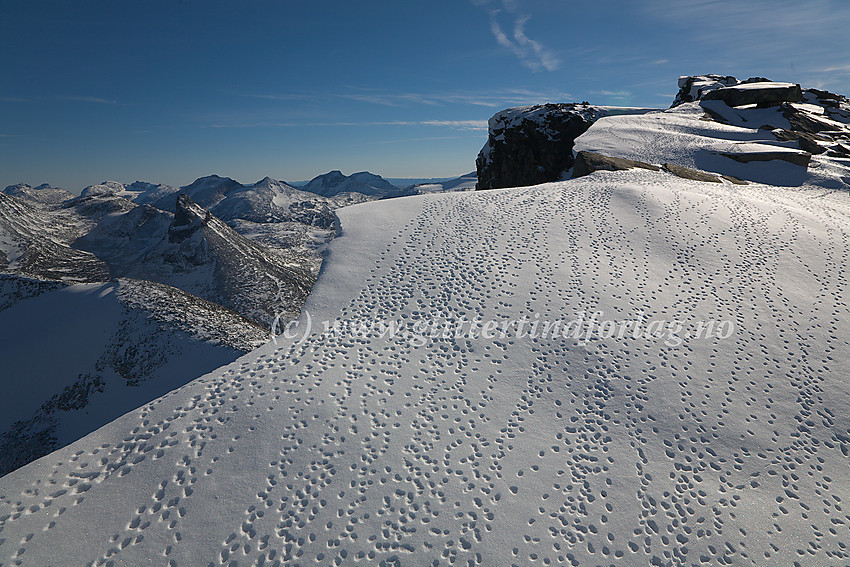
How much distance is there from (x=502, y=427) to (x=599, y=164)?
108ft

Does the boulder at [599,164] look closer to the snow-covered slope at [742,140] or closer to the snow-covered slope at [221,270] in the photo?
the snow-covered slope at [742,140]

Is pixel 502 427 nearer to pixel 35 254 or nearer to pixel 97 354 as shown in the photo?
pixel 97 354

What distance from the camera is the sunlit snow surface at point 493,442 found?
9.59 m

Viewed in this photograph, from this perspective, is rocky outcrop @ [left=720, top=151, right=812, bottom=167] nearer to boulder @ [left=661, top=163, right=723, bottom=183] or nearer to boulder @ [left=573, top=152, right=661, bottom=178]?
boulder @ [left=661, top=163, right=723, bottom=183]

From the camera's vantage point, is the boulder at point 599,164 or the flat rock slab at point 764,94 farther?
the flat rock slab at point 764,94

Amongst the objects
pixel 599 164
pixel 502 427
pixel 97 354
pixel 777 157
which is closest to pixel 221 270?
pixel 97 354

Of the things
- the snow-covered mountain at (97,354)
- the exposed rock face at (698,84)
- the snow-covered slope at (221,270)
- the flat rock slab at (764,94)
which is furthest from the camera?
the snow-covered slope at (221,270)

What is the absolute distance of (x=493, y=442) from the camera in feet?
39.3

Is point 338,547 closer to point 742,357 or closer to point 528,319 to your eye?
point 528,319

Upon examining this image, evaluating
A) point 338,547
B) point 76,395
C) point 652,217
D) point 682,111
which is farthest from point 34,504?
point 682,111

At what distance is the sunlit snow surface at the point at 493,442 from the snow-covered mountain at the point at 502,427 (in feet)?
0.21

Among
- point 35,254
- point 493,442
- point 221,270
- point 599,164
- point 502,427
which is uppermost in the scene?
point 599,164

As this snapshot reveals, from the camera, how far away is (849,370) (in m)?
15.2

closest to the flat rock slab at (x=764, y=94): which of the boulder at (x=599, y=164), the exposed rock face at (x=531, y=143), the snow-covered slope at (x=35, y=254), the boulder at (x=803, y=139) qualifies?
the boulder at (x=803, y=139)
